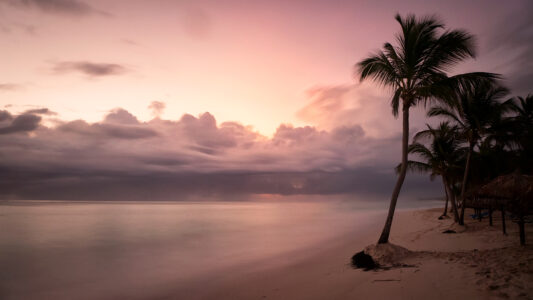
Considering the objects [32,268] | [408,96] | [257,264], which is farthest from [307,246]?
[32,268]

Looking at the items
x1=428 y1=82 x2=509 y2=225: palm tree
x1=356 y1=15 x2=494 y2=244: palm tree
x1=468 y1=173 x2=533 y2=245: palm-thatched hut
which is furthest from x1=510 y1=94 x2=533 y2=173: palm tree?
x1=356 y1=15 x2=494 y2=244: palm tree

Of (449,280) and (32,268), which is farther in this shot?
(32,268)

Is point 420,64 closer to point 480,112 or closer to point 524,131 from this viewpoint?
point 480,112

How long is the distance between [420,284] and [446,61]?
8.08 meters

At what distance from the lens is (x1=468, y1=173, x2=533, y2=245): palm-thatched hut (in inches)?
448

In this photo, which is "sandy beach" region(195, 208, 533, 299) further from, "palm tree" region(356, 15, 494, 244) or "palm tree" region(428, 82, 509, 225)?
"palm tree" region(428, 82, 509, 225)

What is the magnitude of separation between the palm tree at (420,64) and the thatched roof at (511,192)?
5.18 meters

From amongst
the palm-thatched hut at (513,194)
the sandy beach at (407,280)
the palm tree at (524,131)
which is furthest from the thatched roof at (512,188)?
the palm tree at (524,131)

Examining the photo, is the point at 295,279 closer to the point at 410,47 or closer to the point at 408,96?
the point at 408,96

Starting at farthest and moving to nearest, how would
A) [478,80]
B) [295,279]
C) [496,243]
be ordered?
[496,243], [478,80], [295,279]

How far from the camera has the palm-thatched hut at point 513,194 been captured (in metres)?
11.4

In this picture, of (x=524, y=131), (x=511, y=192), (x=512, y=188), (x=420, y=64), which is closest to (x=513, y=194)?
(x=511, y=192)

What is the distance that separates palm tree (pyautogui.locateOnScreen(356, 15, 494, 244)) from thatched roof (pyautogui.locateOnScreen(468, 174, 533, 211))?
5181 millimetres

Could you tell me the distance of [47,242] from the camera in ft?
75.5
